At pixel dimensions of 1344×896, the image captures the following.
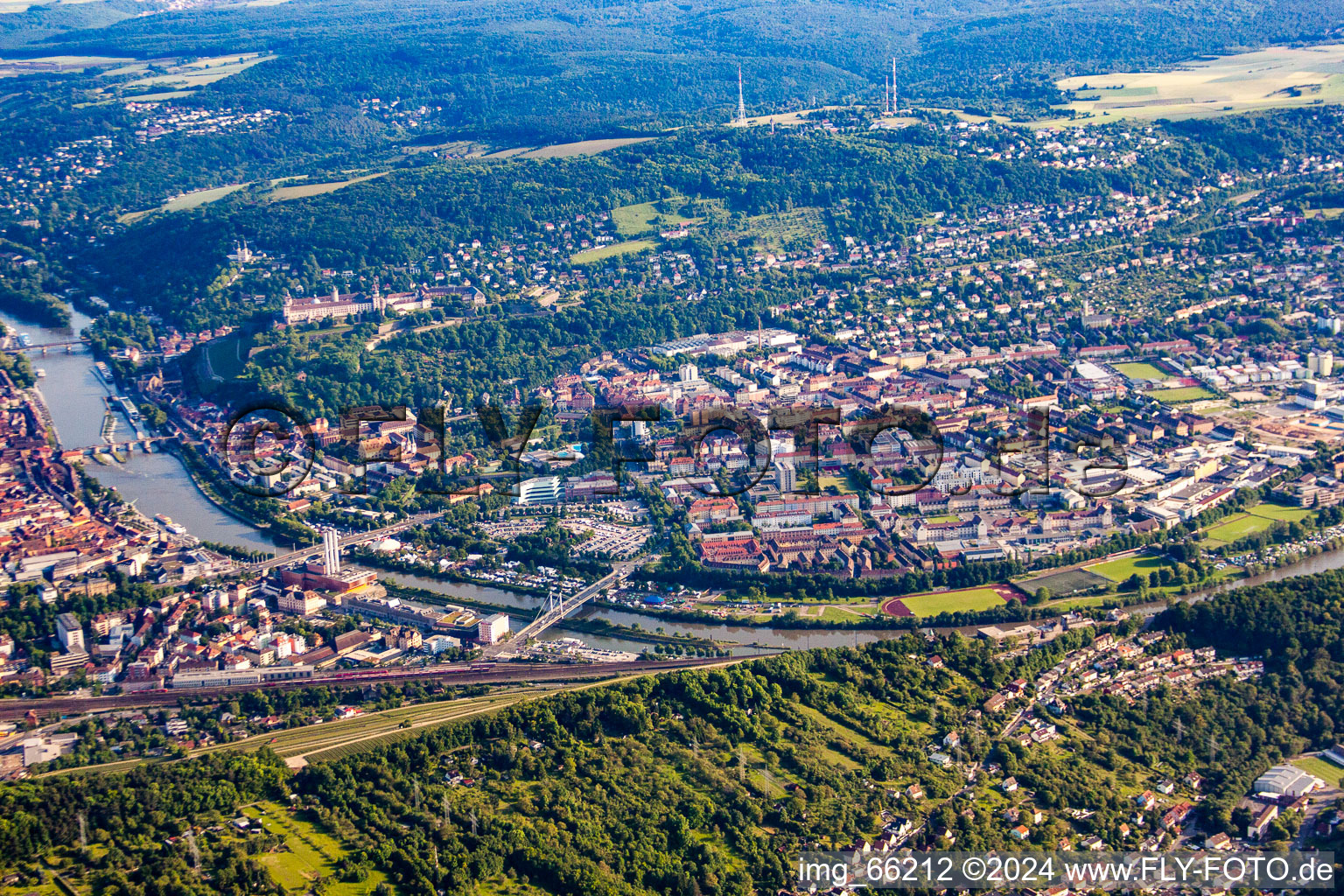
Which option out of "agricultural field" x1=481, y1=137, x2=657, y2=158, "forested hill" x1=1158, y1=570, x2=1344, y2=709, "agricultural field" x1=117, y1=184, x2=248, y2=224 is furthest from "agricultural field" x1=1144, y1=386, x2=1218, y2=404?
"agricultural field" x1=117, y1=184, x2=248, y2=224

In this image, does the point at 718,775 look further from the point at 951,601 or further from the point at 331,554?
the point at 331,554

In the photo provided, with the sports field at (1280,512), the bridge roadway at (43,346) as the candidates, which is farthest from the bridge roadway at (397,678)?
the bridge roadway at (43,346)

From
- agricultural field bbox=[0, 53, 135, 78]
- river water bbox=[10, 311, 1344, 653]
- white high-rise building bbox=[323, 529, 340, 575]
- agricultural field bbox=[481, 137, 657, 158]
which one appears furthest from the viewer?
agricultural field bbox=[0, 53, 135, 78]

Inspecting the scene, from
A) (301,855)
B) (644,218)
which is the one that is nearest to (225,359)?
(644,218)

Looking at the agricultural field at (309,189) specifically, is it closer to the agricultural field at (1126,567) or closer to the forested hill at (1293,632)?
the agricultural field at (1126,567)

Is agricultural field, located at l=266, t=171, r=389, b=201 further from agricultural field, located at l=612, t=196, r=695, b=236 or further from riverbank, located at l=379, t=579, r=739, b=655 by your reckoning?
riverbank, located at l=379, t=579, r=739, b=655

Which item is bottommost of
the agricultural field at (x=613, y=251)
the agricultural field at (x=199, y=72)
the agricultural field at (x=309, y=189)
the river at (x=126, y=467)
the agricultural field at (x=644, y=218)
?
the river at (x=126, y=467)
